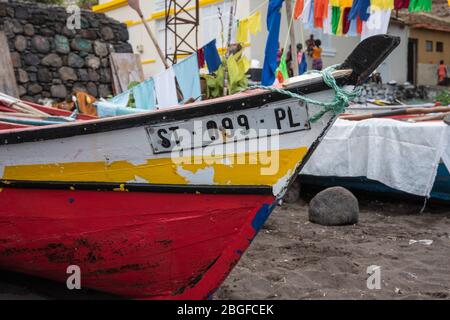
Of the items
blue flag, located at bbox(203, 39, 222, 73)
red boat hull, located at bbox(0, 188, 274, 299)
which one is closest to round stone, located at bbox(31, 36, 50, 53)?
blue flag, located at bbox(203, 39, 222, 73)

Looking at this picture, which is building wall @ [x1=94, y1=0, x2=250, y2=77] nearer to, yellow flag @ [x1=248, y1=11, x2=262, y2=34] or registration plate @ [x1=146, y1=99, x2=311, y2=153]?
yellow flag @ [x1=248, y1=11, x2=262, y2=34]

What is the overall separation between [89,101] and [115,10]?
7.79 meters

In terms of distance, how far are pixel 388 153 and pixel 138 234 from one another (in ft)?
11.0

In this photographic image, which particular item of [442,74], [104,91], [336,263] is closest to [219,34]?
[104,91]

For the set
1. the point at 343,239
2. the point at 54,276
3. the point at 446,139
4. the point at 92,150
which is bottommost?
the point at 343,239

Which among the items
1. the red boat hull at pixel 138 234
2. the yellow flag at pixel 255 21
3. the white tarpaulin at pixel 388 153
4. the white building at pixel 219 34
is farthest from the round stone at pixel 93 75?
the red boat hull at pixel 138 234

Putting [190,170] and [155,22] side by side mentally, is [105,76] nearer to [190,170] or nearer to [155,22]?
[155,22]

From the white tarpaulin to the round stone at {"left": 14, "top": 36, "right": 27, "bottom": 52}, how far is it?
6.00m

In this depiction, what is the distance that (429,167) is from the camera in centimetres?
482

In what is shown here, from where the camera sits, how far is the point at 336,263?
3504 millimetres

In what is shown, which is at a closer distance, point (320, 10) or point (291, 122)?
point (291, 122)
